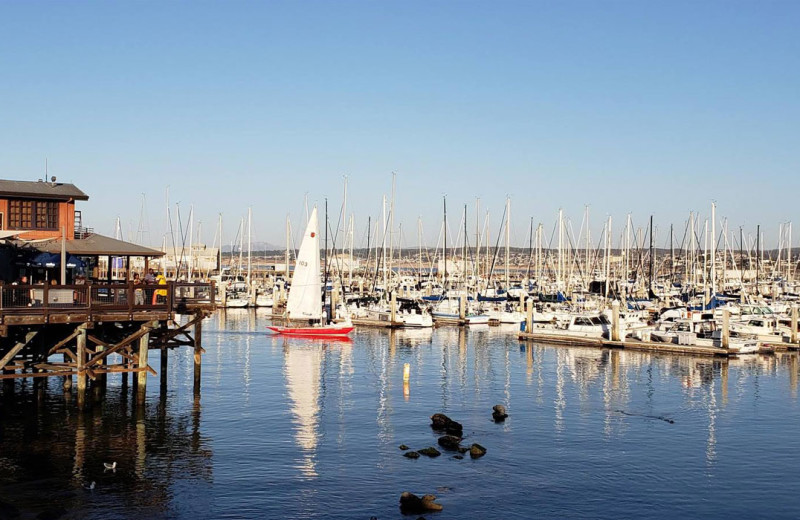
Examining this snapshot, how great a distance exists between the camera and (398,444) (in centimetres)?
3462

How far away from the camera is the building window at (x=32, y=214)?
40719 mm

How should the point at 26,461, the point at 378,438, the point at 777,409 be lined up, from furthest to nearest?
1. the point at 777,409
2. the point at 378,438
3. the point at 26,461

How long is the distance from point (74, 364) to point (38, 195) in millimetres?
9628

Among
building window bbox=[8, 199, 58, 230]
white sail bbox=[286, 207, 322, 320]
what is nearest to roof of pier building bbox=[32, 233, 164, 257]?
building window bbox=[8, 199, 58, 230]

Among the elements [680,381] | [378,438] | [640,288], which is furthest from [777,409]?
[640,288]

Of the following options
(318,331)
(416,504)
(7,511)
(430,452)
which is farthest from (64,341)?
(318,331)

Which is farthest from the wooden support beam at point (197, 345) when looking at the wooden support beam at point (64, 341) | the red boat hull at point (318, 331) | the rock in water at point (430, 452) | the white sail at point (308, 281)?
the red boat hull at point (318, 331)

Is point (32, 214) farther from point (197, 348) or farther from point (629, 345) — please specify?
point (629, 345)

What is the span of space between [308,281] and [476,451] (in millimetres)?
44460

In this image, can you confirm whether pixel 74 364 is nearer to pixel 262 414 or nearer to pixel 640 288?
pixel 262 414

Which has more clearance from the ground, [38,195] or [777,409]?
[38,195]

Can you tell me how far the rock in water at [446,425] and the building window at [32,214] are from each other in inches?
828

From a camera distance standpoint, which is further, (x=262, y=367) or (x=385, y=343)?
(x=385, y=343)

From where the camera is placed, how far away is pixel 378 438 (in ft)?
117
